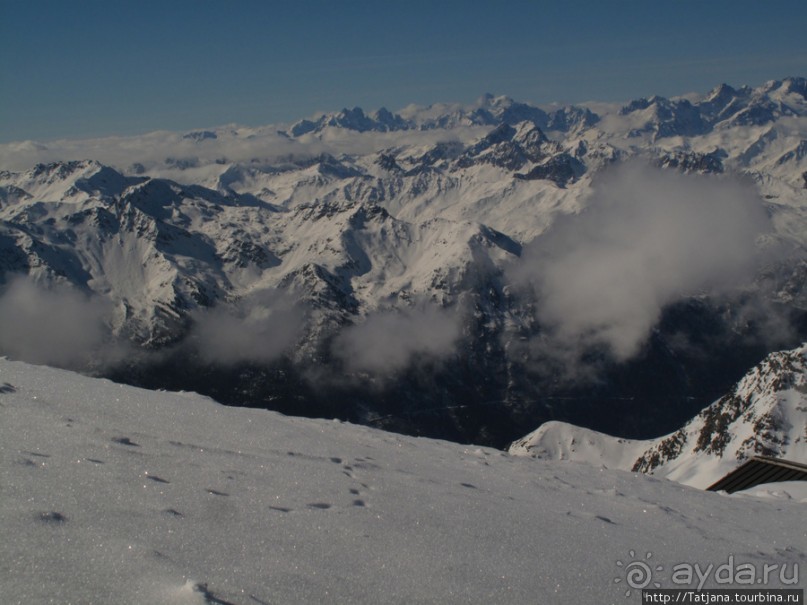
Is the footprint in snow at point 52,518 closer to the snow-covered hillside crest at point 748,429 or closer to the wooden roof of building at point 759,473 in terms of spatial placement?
the wooden roof of building at point 759,473

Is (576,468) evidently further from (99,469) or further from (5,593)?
(5,593)

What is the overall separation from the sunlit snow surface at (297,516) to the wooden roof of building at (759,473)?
8.86m

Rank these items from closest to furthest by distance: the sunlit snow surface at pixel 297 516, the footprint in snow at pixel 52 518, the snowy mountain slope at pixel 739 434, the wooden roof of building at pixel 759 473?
the sunlit snow surface at pixel 297 516 → the footprint in snow at pixel 52 518 → the wooden roof of building at pixel 759 473 → the snowy mountain slope at pixel 739 434

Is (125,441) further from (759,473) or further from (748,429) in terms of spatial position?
(748,429)

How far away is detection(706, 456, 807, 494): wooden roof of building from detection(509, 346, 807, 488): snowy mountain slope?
246ft

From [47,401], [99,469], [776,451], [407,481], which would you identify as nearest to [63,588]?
[99,469]

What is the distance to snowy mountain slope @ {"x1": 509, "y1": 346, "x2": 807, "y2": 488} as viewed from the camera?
118188mm

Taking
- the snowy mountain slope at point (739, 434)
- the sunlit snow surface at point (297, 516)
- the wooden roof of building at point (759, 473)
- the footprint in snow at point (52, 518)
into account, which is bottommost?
the snowy mountain slope at point (739, 434)

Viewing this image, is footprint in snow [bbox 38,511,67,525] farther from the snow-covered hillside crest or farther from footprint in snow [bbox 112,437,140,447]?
the snow-covered hillside crest

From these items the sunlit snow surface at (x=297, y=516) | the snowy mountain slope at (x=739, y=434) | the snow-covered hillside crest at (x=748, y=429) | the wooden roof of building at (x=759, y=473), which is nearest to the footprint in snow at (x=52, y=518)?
the sunlit snow surface at (x=297, y=516)

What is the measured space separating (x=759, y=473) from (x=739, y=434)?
363 feet

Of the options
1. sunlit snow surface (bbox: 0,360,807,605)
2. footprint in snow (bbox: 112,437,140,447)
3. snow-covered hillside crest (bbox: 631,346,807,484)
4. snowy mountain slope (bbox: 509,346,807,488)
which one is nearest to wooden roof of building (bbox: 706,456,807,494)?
sunlit snow surface (bbox: 0,360,807,605)

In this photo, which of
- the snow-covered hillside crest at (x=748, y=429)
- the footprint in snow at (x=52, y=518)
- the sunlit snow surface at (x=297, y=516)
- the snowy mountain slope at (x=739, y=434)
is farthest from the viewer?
the snow-covered hillside crest at (x=748, y=429)

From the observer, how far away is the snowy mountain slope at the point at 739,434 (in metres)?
118
